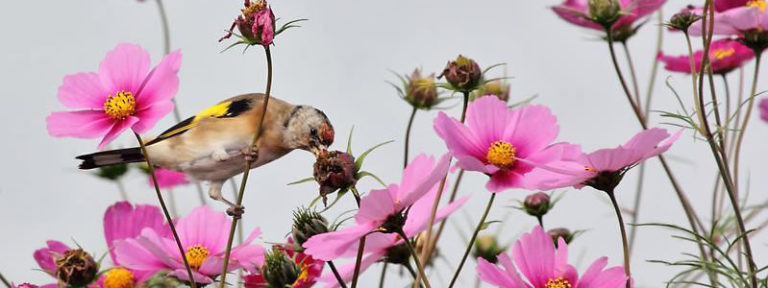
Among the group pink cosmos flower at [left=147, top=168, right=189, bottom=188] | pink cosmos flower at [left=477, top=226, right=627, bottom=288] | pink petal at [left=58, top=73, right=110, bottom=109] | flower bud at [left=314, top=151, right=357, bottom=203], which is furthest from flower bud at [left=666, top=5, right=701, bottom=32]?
pink cosmos flower at [left=147, top=168, right=189, bottom=188]

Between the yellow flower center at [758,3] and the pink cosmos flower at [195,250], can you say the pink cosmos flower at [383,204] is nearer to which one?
the pink cosmos flower at [195,250]

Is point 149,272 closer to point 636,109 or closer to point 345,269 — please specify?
point 345,269

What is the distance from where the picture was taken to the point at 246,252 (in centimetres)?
84

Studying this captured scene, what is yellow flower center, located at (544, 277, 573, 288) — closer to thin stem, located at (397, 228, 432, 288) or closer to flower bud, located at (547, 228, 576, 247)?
thin stem, located at (397, 228, 432, 288)

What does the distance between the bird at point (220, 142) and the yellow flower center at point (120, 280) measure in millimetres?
244

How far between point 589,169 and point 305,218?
0.68ft

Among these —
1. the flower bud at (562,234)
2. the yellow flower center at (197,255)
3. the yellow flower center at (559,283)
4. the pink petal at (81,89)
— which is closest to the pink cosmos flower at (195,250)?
the yellow flower center at (197,255)

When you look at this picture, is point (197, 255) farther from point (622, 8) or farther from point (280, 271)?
point (622, 8)

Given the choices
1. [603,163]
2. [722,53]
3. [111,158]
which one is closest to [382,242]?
[603,163]

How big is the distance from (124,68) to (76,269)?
15 cm

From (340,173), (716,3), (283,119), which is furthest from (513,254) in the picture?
(283,119)

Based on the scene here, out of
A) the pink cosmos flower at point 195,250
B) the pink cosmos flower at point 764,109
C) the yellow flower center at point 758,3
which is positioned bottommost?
the pink cosmos flower at point 764,109

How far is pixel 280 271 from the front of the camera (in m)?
0.76

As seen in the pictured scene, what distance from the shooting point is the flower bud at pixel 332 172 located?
0.72 metres
